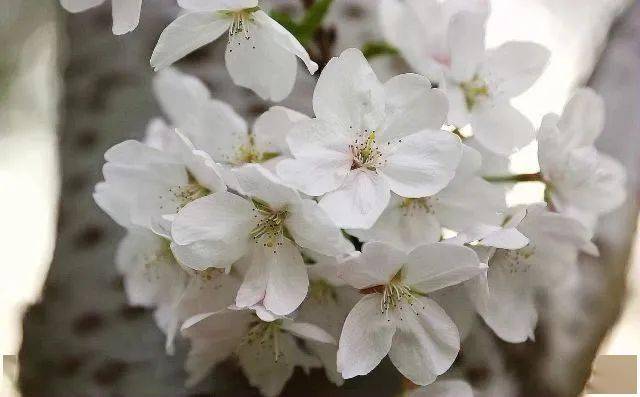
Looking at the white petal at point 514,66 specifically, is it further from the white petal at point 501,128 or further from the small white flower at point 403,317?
the small white flower at point 403,317

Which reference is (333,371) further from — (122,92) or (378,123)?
(122,92)

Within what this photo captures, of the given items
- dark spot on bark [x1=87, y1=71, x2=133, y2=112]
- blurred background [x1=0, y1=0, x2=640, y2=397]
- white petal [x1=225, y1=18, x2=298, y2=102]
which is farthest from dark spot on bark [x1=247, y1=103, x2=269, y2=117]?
white petal [x1=225, y1=18, x2=298, y2=102]

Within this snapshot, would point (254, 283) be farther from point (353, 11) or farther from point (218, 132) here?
point (353, 11)

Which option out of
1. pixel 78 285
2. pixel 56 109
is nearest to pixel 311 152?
pixel 78 285

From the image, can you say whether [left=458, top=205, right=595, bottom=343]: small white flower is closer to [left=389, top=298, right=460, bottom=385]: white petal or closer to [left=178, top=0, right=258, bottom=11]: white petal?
[left=389, top=298, right=460, bottom=385]: white petal

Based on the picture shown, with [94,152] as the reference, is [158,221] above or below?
above

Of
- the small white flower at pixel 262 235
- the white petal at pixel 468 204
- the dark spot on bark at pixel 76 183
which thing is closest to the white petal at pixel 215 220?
the small white flower at pixel 262 235

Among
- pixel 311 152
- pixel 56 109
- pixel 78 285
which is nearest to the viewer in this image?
pixel 311 152
